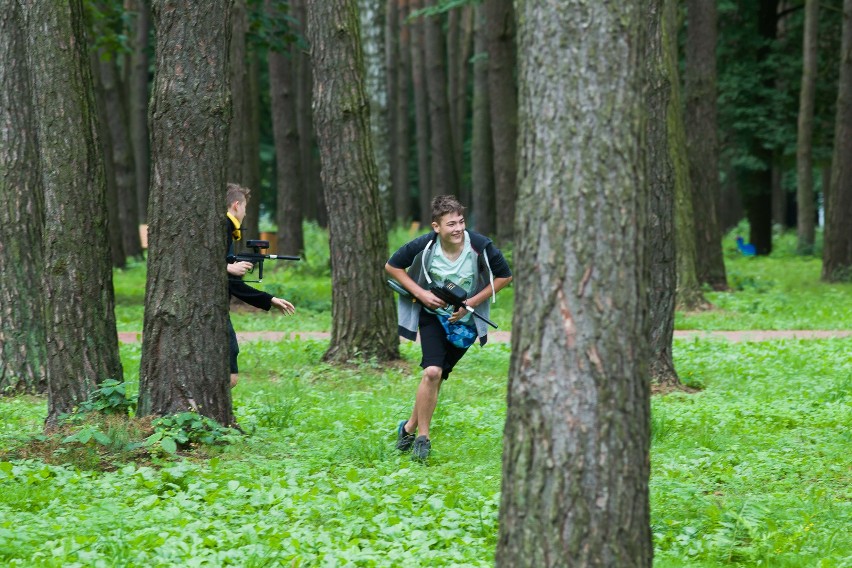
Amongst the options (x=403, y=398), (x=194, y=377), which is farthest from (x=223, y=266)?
(x=403, y=398)

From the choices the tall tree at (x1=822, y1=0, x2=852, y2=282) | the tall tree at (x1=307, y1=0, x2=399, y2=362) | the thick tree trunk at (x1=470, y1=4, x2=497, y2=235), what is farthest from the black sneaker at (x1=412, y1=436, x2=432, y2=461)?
the thick tree trunk at (x1=470, y1=4, x2=497, y2=235)

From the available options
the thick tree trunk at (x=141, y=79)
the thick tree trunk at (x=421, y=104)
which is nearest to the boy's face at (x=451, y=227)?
the thick tree trunk at (x=141, y=79)

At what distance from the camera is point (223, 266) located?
7680mm

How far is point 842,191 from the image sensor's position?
20.9 meters

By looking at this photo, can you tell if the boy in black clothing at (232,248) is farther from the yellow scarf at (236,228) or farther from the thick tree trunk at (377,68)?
the thick tree trunk at (377,68)

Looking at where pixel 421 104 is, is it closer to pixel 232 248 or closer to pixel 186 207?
pixel 232 248

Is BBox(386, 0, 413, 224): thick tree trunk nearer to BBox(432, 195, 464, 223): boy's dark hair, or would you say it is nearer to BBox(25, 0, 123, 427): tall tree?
BBox(25, 0, 123, 427): tall tree

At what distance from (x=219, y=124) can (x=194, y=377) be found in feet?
5.63

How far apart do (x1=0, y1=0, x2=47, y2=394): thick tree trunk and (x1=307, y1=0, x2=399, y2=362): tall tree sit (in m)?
3.00

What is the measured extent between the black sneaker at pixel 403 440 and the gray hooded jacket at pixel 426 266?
2.35ft

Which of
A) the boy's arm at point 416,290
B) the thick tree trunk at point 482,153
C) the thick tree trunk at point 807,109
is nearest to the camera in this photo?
the boy's arm at point 416,290

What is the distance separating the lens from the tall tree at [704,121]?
65.9ft

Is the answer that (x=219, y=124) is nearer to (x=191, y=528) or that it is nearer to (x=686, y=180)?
(x=191, y=528)

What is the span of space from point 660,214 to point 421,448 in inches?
161
